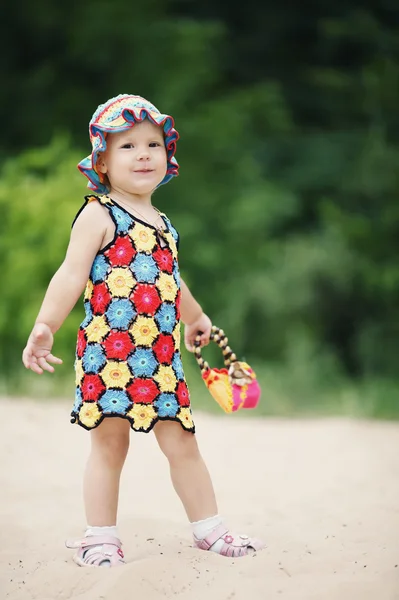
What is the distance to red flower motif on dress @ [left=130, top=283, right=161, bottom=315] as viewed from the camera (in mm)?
2619

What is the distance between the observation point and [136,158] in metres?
2.69

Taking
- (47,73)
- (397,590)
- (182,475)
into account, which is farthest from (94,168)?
(47,73)

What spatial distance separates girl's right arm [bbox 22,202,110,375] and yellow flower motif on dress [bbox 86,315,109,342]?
0.09m

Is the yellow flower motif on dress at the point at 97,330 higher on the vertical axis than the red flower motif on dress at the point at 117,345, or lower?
higher

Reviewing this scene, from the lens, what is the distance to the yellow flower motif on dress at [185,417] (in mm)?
2627

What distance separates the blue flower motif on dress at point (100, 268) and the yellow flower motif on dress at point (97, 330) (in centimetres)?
11

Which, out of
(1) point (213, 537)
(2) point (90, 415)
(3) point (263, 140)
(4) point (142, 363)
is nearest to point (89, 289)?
(4) point (142, 363)

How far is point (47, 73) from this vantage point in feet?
32.3

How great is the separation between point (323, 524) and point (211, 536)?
655 millimetres

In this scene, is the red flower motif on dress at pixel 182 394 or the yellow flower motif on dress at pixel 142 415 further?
the red flower motif on dress at pixel 182 394

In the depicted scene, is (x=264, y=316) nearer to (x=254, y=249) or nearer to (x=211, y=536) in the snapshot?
(x=254, y=249)

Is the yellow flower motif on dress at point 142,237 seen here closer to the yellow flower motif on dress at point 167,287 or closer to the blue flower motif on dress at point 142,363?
the yellow flower motif on dress at point 167,287

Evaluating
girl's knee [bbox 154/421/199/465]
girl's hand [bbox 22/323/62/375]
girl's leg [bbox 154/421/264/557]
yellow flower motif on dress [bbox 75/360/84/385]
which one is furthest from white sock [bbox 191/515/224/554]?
girl's hand [bbox 22/323/62/375]

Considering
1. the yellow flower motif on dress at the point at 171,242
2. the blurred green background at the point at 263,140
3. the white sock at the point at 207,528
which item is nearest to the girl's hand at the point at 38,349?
the yellow flower motif on dress at the point at 171,242
